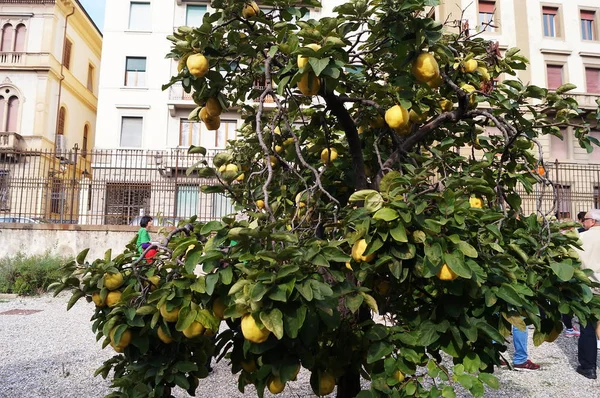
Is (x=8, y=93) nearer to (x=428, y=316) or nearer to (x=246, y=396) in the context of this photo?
(x=246, y=396)

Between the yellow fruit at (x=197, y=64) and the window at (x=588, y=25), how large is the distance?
27.3m

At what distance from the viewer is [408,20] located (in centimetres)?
168

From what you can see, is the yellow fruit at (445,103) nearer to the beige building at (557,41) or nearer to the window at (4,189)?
the window at (4,189)

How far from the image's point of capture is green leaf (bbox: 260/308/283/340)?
48.1 inches

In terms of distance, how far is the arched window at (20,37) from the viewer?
2230 cm

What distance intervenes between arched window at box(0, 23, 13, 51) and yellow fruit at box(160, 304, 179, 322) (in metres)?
26.0

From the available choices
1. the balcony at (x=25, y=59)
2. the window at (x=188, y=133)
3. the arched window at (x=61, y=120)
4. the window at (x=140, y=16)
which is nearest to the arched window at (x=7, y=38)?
the balcony at (x=25, y=59)

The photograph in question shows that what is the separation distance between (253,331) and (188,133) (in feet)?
67.8

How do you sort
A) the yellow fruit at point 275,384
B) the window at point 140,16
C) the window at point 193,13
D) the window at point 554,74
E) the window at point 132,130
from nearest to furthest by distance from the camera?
1. the yellow fruit at point 275,384
2. the window at point 132,130
3. the window at point 140,16
4. the window at point 193,13
5. the window at point 554,74

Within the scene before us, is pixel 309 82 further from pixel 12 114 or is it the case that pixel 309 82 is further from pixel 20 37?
pixel 20 37

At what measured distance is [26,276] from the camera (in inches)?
382

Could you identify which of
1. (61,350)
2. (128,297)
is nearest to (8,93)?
(61,350)

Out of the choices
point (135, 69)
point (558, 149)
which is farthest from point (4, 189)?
point (558, 149)

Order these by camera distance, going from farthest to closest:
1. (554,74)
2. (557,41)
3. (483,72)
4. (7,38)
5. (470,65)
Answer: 1. (554,74)
2. (557,41)
3. (7,38)
4. (483,72)
5. (470,65)
